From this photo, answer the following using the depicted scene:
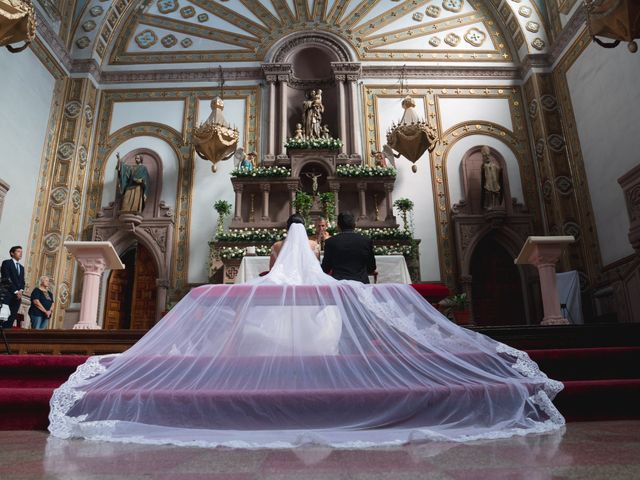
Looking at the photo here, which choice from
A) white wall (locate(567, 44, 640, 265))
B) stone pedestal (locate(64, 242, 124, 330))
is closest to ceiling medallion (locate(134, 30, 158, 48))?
stone pedestal (locate(64, 242, 124, 330))

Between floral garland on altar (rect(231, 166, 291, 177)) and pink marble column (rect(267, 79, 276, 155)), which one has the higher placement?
pink marble column (rect(267, 79, 276, 155))

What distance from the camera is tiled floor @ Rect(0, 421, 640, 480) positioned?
5.32 feet

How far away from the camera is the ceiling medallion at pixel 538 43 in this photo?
11.9 metres

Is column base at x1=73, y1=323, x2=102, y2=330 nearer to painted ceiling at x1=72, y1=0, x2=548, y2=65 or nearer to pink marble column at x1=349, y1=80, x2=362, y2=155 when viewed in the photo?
pink marble column at x1=349, y1=80, x2=362, y2=155

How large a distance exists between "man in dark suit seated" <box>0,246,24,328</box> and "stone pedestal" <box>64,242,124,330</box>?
121 cm

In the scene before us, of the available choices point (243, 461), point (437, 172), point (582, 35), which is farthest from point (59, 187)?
Answer: point (582, 35)

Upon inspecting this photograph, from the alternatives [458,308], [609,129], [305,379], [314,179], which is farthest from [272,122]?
[305,379]

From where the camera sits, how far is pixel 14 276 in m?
7.41

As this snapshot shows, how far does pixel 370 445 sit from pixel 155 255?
9.43 meters

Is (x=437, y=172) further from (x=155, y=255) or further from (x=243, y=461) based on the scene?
(x=243, y=461)

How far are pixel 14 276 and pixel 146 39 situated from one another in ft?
25.7

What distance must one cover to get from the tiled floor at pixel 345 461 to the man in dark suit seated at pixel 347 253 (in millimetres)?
2502

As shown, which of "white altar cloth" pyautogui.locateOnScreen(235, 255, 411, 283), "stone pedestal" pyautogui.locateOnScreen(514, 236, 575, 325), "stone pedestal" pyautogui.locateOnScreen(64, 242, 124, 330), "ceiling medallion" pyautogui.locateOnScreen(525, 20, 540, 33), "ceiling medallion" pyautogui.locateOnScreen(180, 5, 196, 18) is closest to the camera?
"stone pedestal" pyautogui.locateOnScreen(64, 242, 124, 330)

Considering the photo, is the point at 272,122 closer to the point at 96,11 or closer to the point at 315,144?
the point at 315,144
